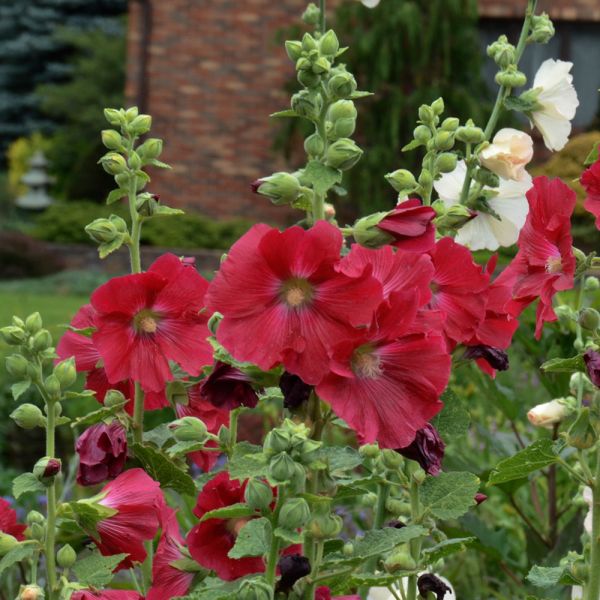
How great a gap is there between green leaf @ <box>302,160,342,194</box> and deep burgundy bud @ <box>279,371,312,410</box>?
5.3 inches

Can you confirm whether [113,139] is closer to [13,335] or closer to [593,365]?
[13,335]

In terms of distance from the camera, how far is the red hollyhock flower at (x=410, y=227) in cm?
89

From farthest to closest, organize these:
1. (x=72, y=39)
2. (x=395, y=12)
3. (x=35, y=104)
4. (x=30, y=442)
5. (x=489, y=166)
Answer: (x=35, y=104), (x=72, y=39), (x=395, y=12), (x=30, y=442), (x=489, y=166)

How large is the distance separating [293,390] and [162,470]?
267 mm

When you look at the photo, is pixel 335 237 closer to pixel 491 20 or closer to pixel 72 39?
pixel 491 20

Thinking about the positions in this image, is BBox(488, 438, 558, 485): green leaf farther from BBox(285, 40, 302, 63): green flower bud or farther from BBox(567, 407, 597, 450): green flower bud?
BBox(285, 40, 302, 63): green flower bud

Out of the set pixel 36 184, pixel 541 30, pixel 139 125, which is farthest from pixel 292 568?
pixel 36 184

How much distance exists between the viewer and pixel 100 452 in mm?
1030

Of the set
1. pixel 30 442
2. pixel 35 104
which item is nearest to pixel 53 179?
pixel 35 104

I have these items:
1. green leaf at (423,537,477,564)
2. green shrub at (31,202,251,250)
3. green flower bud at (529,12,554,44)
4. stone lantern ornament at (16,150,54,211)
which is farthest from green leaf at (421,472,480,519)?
stone lantern ornament at (16,150,54,211)

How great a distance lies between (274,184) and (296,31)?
10369 mm

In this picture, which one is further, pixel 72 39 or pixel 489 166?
pixel 72 39

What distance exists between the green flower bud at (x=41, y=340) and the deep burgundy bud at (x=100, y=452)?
0.08m

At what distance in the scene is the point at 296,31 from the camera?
1104 cm
